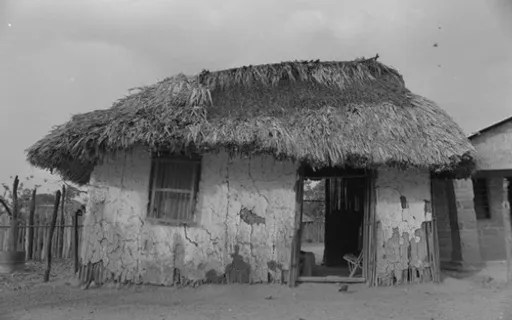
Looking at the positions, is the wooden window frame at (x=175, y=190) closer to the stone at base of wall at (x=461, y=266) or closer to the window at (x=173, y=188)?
the window at (x=173, y=188)

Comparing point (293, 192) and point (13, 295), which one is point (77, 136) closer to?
point (13, 295)

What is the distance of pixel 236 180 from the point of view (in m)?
6.70

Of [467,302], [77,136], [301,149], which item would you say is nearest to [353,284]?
[467,302]

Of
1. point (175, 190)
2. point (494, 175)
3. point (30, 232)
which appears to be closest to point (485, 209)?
point (494, 175)

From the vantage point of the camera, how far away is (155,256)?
6.48 meters

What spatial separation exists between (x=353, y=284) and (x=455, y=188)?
436 cm

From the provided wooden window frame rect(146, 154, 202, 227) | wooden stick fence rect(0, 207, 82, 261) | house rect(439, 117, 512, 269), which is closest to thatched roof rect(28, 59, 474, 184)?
wooden window frame rect(146, 154, 202, 227)

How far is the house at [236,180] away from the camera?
634 centimetres

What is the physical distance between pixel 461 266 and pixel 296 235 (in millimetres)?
4028

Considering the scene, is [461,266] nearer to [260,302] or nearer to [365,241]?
[365,241]

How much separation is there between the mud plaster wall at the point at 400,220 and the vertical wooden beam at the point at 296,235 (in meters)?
1.28

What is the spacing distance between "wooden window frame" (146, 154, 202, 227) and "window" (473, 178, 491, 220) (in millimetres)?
7071

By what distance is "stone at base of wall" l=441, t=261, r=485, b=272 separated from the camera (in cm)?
829

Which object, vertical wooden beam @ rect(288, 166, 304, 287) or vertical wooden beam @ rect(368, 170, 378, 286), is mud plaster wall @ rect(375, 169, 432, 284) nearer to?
vertical wooden beam @ rect(368, 170, 378, 286)
